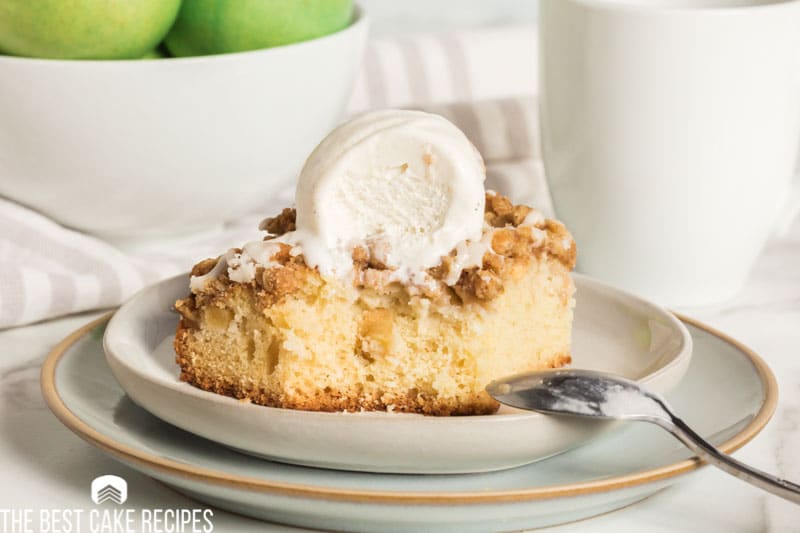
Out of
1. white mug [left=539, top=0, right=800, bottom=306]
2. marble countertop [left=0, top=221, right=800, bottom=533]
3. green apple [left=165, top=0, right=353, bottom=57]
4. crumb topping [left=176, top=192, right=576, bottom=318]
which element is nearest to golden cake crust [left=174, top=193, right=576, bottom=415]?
crumb topping [left=176, top=192, right=576, bottom=318]

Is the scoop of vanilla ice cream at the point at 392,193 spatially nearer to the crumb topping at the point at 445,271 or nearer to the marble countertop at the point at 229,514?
the crumb topping at the point at 445,271

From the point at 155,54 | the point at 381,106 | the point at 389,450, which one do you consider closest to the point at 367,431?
the point at 389,450

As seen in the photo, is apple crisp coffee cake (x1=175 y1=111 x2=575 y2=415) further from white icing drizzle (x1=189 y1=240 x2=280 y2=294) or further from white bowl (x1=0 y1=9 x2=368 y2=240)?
white bowl (x1=0 y1=9 x2=368 y2=240)

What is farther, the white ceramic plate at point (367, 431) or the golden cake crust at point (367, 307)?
the golden cake crust at point (367, 307)

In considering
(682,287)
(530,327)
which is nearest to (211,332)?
(530,327)

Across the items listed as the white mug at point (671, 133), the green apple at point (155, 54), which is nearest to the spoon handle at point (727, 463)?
the white mug at point (671, 133)

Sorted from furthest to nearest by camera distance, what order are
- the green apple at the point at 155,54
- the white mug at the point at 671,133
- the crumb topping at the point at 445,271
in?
1. the green apple at the point at 155,54
2. the white mug at the point at 671,133
3. the crumb topping at the point at 445,271

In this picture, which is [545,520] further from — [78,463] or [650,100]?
[650,100]
